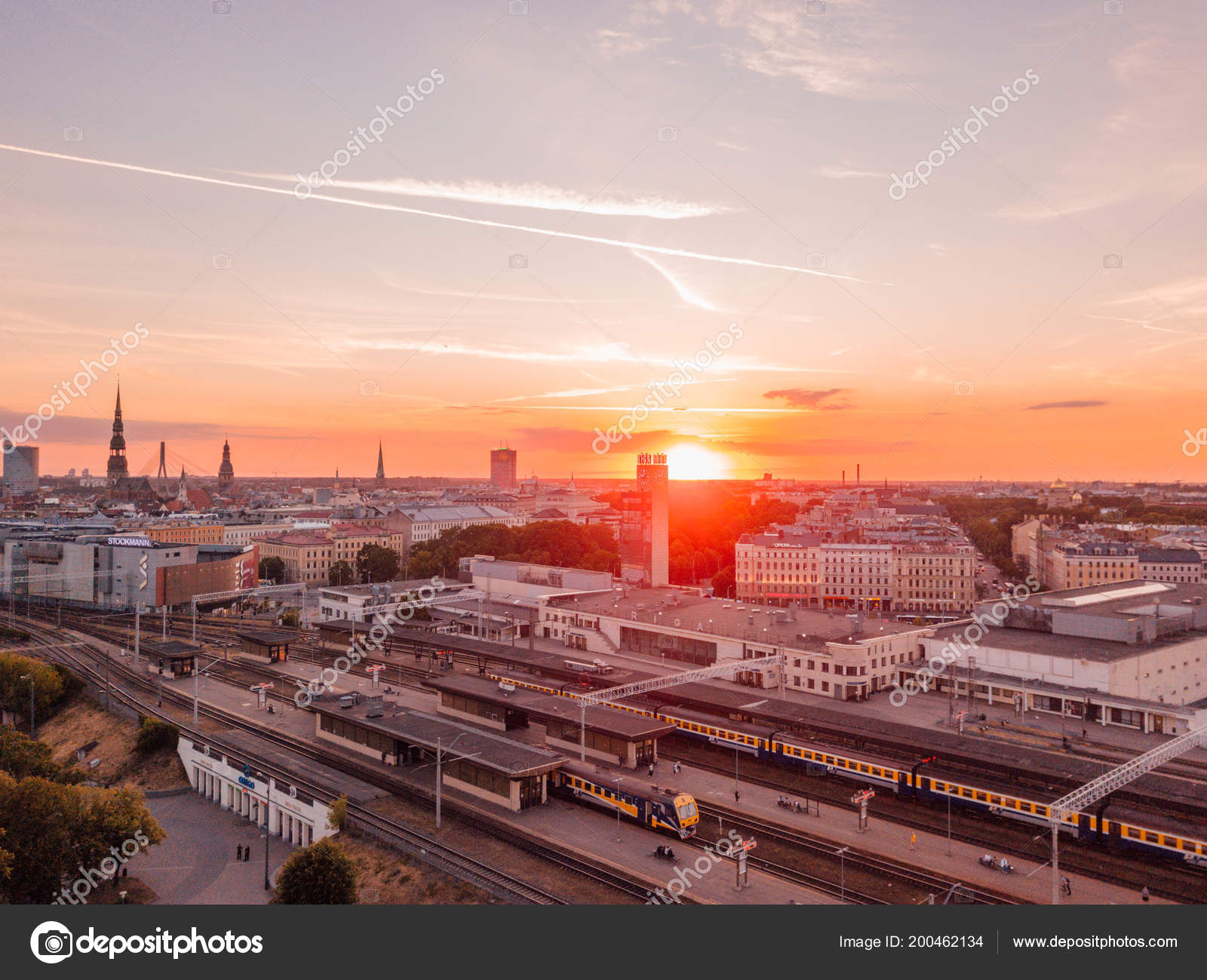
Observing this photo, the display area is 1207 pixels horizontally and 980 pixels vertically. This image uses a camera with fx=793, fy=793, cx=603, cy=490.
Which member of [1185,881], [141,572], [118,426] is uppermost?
[118,426]

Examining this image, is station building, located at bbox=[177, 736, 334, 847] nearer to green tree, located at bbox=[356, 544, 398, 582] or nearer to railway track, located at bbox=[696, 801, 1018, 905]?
railway track, located at bbox=[696, 801, 1018, 905]

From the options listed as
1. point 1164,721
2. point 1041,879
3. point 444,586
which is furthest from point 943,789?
point 444,586

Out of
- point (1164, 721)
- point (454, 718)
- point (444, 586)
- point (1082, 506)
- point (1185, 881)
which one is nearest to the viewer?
point (1185, 881)

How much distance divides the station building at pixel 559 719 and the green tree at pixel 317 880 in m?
11.0

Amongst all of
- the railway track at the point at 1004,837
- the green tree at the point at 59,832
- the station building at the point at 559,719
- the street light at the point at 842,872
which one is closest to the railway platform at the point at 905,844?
the railway track at the point at 1004,837

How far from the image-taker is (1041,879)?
22906 mm

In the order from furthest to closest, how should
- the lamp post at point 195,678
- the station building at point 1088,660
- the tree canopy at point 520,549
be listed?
1. the tree canopy at point 520,549
2. the lamp post at point 195,678
3. the station building at point 1088,660

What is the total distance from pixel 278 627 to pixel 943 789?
176 feet

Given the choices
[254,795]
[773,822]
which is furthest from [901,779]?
[254,795]

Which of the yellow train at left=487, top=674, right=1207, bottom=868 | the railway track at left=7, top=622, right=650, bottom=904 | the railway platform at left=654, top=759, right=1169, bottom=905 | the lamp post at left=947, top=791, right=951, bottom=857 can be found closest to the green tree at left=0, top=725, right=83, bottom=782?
the railway track at left=7, top=622, right=650, bottom=904

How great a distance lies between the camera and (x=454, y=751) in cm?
2917

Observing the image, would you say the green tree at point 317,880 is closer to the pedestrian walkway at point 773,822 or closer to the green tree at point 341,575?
the pedestrian walkway at point 773,822

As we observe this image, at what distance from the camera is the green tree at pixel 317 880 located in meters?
21.6

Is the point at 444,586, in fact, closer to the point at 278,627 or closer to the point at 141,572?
the point at 278,627
